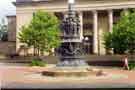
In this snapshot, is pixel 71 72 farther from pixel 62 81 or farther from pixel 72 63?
pixel 62 81

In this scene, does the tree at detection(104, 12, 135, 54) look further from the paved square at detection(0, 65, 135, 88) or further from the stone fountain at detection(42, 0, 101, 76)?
the stone fountain at detection(42, 0, 101, 76)

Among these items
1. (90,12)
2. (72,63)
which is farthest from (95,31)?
(72,63)

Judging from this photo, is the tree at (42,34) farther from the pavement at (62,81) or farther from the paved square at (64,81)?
the paved square at (64,81)

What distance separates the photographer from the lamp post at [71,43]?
935 inches

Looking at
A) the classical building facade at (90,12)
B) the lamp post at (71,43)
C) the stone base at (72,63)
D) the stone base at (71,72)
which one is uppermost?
the classical building facade at (90,12)

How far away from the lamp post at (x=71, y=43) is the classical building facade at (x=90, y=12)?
4986 cm

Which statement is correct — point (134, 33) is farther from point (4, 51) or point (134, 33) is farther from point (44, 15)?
point (4, 51)

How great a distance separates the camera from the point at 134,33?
45812 mm

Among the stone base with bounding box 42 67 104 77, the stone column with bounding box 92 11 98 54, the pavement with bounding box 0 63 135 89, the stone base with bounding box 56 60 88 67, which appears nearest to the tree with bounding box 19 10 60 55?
the stone column with bounding box 92 11 98 54

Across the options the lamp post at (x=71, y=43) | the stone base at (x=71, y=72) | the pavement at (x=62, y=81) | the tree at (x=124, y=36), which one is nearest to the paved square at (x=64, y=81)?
the pavement at (x=62, y=81)

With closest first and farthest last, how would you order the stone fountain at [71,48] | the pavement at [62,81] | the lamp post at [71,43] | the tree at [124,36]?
the pavement at [62,81], the stone fountain at [71,48], the lamp post at [71,43], the tree at [124,36]

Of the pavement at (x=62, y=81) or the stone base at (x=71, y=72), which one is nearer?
the pavement at (x=62, y=81)

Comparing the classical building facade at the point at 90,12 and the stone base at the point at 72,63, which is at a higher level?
the classical building facade at the point at 90,12

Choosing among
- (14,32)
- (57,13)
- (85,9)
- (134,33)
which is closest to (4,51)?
(14,32)
